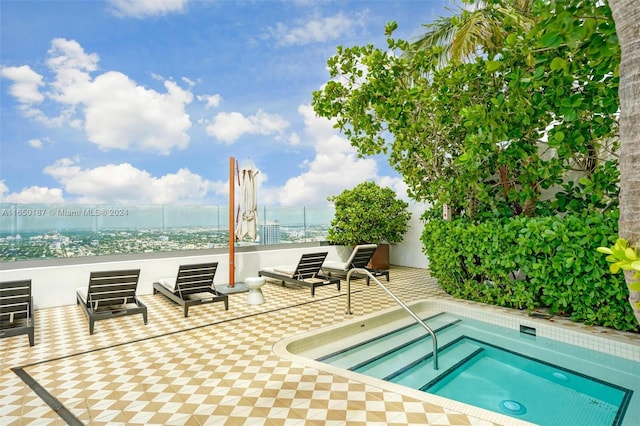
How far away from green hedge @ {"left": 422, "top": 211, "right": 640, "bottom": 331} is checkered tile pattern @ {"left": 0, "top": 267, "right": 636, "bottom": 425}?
2.32 metres

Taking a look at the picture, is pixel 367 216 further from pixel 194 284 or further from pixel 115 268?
pixel 115 268

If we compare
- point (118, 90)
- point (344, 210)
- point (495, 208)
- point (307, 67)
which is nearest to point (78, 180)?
point (118, 90)

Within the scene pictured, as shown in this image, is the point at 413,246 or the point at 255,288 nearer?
the point at 255,288

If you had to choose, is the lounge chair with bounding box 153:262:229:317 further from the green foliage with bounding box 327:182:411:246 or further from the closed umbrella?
the green foliage with bounding box 327:182:411:246

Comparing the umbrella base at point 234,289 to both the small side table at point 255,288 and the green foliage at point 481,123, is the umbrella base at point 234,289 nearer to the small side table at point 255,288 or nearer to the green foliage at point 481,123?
the small side table at point 255,288

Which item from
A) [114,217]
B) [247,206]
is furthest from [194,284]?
[114,217]

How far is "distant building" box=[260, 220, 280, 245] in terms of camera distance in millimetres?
10258

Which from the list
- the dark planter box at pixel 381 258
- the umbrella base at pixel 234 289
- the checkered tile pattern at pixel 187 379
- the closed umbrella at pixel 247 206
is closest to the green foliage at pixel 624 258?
the checkered tile pattern at pixel 187 379

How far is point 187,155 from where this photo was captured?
41.3 meters

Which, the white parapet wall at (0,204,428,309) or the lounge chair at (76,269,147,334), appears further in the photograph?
the white parapet wall at (0,204,428,309)

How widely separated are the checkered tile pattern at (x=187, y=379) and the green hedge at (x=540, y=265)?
2322 millimetres

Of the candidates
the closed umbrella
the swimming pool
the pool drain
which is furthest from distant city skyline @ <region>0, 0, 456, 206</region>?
the pool drain

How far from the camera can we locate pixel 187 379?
3.50m

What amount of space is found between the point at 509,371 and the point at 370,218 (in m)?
6.14
